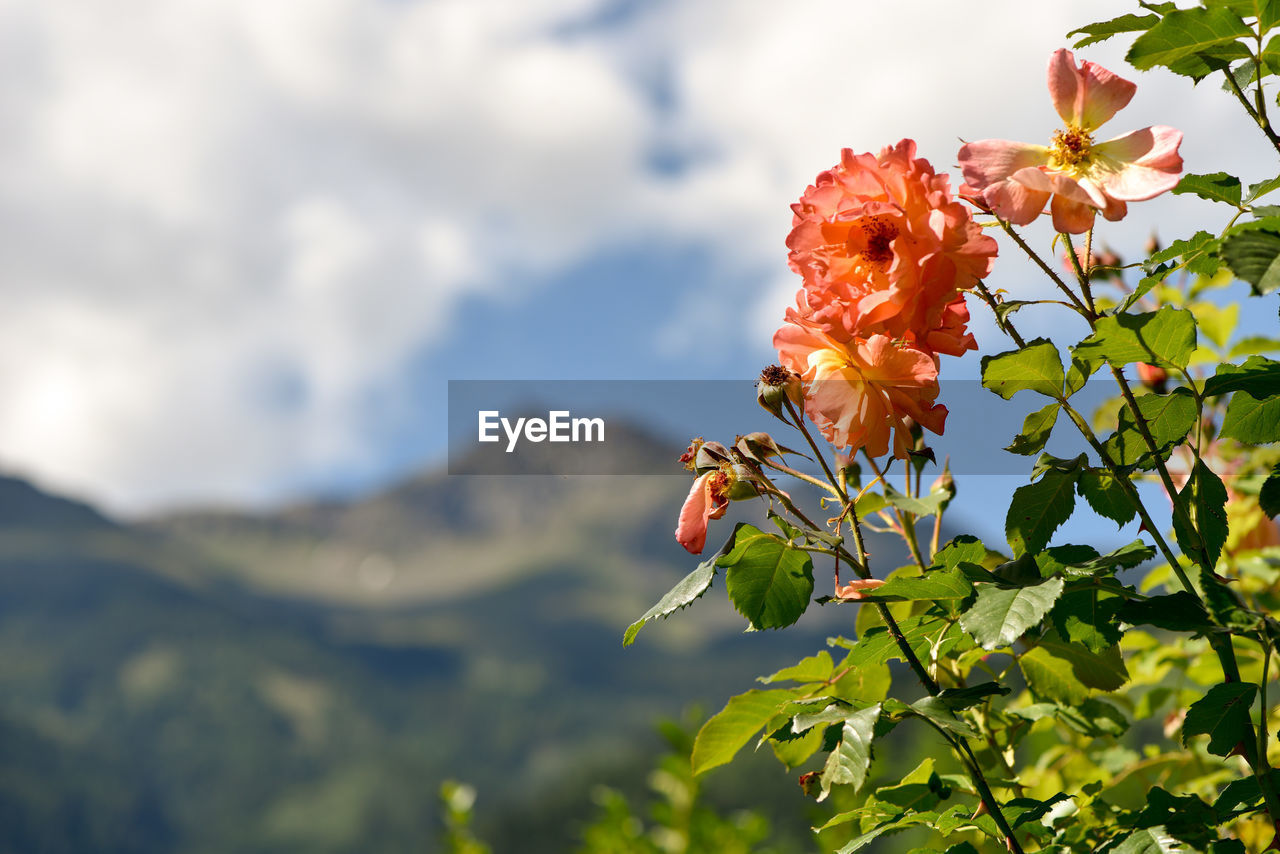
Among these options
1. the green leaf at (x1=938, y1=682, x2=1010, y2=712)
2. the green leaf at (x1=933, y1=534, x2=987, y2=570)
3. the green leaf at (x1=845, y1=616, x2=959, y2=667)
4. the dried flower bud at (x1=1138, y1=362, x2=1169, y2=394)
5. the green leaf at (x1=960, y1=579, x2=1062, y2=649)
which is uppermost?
the dried flower bud at (x1=1138, y1=362, x2=1169, y2=394)

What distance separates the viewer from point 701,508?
132 centimetres

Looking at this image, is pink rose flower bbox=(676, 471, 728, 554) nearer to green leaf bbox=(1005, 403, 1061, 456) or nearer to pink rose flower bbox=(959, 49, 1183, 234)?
green leaf bbox=(1005, 403, 1061, 456)

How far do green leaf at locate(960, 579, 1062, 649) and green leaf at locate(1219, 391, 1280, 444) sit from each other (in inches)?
14.3

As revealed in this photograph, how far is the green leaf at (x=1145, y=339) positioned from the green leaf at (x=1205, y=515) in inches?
5.6

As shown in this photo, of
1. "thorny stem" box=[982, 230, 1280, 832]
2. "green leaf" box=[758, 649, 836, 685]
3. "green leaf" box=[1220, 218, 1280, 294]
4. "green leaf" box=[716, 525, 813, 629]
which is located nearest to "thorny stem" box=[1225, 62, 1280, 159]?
"thorny stem" box=[982, 230, 1280, 832]

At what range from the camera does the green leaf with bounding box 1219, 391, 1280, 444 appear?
1211mm

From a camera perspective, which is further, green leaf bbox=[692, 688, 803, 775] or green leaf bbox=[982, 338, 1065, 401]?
green leaf bbox=[692, 688, 803, 775]

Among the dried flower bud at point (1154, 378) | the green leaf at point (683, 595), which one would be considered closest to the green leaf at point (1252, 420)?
the green leaf at point (683, 595)

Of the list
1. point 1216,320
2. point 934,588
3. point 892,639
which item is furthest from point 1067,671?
point 1216,320

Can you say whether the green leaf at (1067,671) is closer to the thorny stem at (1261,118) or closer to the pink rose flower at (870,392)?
the pink rose flower at (870,392)

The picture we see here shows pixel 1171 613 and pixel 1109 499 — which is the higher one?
pixel 1109 499

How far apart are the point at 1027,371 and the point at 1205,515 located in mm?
270

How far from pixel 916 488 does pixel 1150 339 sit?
0.40m

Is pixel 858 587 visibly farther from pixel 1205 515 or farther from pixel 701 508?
pixel 1205 515
